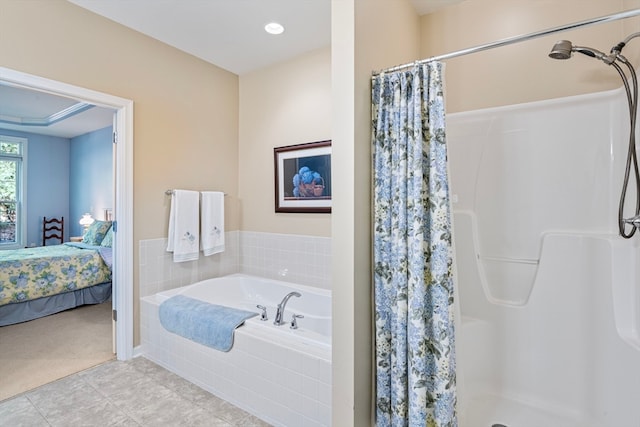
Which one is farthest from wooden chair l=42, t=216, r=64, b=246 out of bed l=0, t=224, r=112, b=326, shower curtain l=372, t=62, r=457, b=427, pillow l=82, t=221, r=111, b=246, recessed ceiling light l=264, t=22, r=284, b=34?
shower curtain l=372, t=62, r=457, b=427

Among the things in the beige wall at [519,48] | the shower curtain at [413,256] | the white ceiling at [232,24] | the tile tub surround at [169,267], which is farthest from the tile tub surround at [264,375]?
the white ceiling at [232,24]

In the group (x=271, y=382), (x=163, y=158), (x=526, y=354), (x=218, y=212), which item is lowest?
(x=271, y=382)

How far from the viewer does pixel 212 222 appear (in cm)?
323

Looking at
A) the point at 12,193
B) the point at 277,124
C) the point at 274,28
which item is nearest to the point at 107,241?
the point at 12,193

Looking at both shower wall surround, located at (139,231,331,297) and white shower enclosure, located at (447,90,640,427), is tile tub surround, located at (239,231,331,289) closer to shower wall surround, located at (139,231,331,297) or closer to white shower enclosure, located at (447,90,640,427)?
shower wall surround, located at (139,231,331,297)

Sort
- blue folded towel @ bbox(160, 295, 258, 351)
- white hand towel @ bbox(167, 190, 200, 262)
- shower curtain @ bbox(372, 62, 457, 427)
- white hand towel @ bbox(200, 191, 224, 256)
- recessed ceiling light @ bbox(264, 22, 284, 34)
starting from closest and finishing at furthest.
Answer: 1. shower curtain @ bbox(372, 62, 457, 427)
2. blue folded towel @ bbox(160, 295, 258, 351)
3. recessed ceiling light @ bbox(264, 22, 284, 34)
4. white hand towel @ bbox(167, 190, 200, 262)
5. white hand towel @ bbox(200, 191, 224, 256)

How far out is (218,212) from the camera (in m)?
3.29

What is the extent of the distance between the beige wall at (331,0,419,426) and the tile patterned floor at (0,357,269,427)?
0.74 metres

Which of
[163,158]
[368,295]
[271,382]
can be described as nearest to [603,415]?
[368,295]

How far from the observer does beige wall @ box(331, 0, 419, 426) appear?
1487 millimetres

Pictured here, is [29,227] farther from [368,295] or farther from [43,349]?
[368,295]

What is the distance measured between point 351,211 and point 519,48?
1.65m

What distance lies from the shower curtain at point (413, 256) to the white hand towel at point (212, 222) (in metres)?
2.13

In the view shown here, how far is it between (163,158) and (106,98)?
2.03 feet
